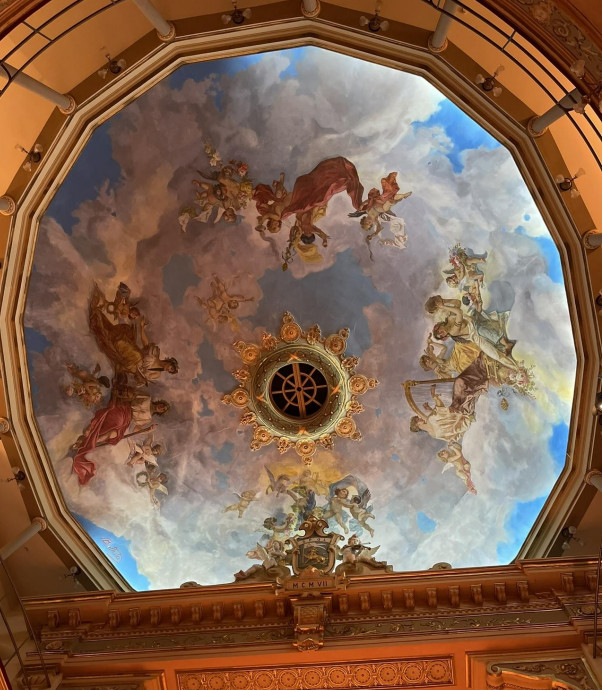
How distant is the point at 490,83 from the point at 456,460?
23.9 ft

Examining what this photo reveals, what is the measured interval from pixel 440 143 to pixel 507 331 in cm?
381

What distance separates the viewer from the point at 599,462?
11.8m

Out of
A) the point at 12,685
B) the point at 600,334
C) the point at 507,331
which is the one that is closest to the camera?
the point at 12,685

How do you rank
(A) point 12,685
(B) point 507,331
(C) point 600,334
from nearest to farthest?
(A) point 12,685 < (C) point 600,334 < (B) point 507,331

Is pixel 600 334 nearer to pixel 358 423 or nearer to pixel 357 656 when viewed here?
pixel 358 423

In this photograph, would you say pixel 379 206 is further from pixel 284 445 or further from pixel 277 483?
pixel 277 483

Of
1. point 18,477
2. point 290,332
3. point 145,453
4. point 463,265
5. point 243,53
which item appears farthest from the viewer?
point 290,332

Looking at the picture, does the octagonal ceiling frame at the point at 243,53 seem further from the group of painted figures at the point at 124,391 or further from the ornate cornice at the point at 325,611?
the group of painted figures at the point at 124,391

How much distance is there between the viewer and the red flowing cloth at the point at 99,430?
1375cm

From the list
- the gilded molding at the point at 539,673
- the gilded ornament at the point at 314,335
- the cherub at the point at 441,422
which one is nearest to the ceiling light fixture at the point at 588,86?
the cherub at the point at 441,422

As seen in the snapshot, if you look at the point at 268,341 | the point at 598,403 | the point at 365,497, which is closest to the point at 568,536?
the point at 598,403

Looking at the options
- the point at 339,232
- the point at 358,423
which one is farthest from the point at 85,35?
the point at 358,423

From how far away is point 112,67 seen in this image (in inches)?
431

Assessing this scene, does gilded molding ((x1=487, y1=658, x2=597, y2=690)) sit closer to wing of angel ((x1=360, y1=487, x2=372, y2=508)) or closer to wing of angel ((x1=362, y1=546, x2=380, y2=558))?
wing of angel ((x1=362, y1=546, x2=380, y2=558))
